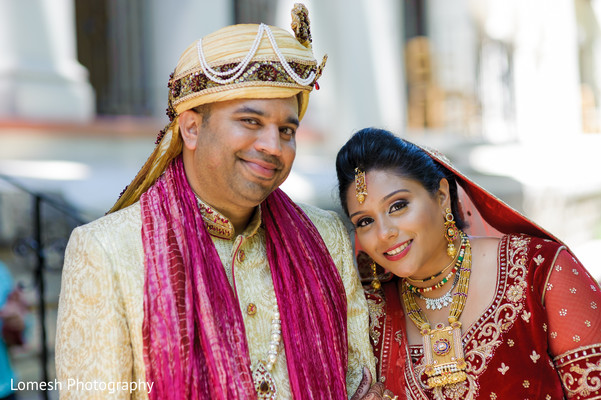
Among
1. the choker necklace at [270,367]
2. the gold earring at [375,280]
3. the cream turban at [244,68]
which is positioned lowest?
the choker necklace at [270,367]

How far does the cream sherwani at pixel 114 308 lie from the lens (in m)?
1.84

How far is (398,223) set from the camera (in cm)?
237

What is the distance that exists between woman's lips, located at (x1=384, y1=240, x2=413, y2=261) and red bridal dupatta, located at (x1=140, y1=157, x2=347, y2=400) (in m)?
0.20

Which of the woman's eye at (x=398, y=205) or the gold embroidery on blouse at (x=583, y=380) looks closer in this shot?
the gold embroidery on blouse at (x=583, y=380)

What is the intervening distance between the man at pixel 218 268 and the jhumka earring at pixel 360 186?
0.65ft

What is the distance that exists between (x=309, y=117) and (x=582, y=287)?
4.89 m

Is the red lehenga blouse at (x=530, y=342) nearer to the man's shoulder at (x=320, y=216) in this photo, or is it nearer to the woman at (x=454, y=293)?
the woman at (x=454, y=293)

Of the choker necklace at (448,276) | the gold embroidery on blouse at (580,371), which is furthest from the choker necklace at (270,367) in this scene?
the gold embroidery on blouse at (580,371)

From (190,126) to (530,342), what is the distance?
4.18 ft

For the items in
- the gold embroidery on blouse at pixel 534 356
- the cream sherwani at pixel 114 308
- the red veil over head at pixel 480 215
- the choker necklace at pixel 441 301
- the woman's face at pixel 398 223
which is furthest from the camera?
the red veil over head at pixel 480 215

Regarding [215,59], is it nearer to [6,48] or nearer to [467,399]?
[467,399]

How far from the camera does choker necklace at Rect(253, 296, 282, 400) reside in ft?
6.59

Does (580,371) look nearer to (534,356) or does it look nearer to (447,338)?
(534,356)

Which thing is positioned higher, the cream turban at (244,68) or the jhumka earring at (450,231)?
the cream turban at (244,68)
